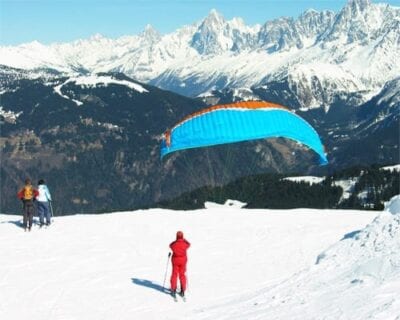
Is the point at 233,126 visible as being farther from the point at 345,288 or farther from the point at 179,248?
the point at 345,288

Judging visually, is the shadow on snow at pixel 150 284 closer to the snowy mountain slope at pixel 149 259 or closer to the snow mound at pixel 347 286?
the snowy mountain slope at pixel 149 259

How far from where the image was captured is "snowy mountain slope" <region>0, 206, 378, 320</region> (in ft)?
64.0

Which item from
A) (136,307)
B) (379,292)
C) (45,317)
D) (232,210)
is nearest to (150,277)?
(136,307)

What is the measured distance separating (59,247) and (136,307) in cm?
905

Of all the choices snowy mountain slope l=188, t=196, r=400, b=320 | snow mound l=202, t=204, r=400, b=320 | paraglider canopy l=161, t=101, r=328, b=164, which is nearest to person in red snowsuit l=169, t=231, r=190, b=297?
snowy mountain slope l=188, t=196, r=400, b=320

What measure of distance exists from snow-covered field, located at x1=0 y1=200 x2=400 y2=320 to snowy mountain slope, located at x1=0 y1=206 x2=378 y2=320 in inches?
1.6

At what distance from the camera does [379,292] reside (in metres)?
15.7

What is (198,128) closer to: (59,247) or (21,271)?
(59,247)

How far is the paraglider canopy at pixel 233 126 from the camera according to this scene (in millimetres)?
29562

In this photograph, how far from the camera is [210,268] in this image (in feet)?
80.0

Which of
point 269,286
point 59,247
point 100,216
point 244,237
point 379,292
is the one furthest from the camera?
point 100,216

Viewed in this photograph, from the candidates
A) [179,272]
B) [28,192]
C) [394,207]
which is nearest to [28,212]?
[28,192]

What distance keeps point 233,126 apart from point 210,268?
790 centimetres

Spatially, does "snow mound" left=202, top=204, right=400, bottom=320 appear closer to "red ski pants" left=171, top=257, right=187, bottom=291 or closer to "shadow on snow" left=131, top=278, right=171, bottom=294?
"red ski pants" left=171, top=257, right=187, bottom=291
